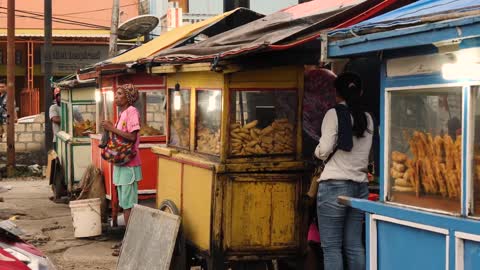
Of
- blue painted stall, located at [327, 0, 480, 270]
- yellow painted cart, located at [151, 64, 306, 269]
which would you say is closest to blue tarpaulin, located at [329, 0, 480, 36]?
blue painted stall, located at [327, 0, 480, 270]

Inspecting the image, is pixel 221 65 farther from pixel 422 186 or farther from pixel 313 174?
pixel 422 186

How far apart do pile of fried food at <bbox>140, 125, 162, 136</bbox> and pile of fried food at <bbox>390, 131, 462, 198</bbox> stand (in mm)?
5444

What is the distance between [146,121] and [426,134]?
5.86m

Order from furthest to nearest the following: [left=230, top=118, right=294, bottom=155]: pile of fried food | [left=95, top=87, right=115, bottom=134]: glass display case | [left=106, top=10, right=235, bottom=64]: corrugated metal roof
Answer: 1. [left=95, top=87, right=115, bottom=134]: glass display case
2. [left=106, top=10, right=235, bottom=64]: corrugated metal roof
3. [left=230, top=118, right=294, bottom=155]: pile of fried food

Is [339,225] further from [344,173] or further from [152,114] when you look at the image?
[152,114]

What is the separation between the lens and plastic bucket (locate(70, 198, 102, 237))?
356 inches

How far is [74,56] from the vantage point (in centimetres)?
2592

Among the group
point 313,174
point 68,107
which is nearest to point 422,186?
point 313,174

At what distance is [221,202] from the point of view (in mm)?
5938

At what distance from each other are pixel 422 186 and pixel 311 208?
1.86 meters

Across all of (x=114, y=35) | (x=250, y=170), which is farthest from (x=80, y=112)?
(x=250, y=170)

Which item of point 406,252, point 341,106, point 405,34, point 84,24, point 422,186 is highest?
point 84,24

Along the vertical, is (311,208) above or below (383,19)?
below

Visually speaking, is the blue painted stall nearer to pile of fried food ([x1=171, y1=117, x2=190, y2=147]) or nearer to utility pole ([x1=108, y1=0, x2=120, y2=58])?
pile of fried food ([x1=171, y1=117, x2=190, y2=147])
